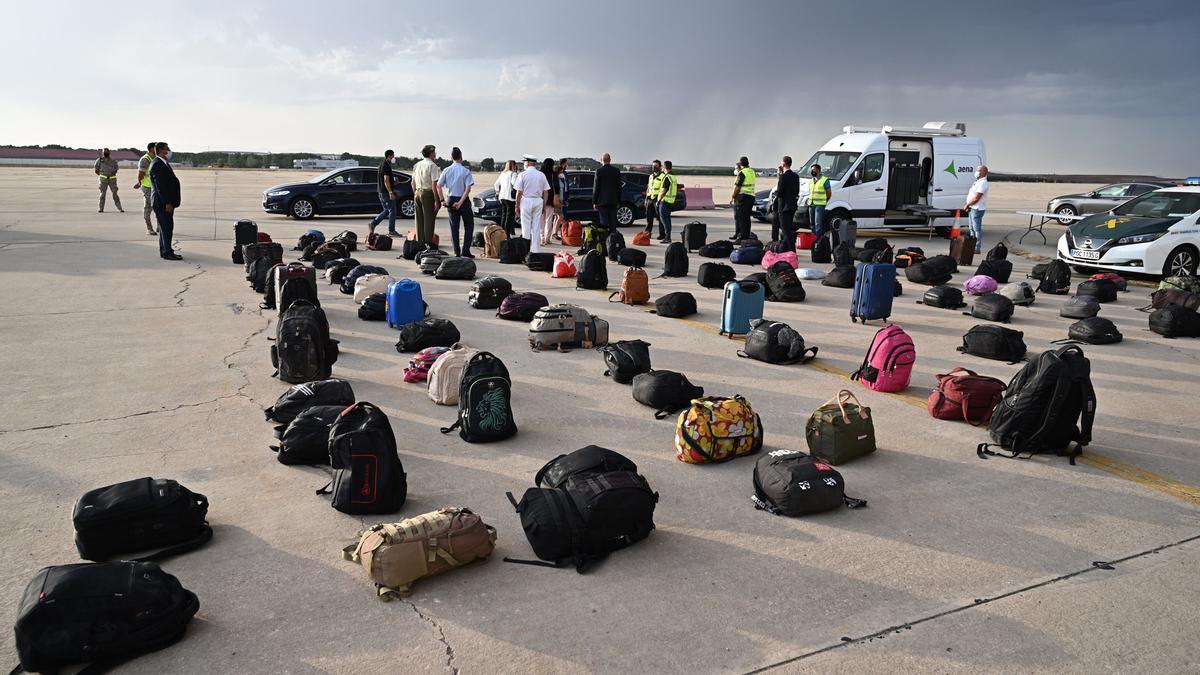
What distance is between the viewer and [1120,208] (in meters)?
16.6

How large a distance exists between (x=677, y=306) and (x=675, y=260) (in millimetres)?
3664

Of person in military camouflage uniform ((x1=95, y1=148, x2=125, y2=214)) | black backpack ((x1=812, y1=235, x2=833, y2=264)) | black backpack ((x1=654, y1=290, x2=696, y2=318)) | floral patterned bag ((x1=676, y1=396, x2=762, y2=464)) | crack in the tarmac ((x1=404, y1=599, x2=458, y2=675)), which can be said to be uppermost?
person in military camouflage uniform ((x1=95, y1=148, x2=125, y2=214))

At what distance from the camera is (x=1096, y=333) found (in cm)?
1009

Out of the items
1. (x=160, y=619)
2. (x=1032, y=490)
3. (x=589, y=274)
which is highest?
(x=589, y=274)

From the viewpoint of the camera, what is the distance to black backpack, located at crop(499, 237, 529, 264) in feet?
52.4

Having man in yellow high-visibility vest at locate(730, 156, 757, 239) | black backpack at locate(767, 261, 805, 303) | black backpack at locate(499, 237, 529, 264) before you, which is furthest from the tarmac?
man in yellow high-visibility vest at locate(730, 156, 757, 239)

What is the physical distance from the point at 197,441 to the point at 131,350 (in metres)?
3.32

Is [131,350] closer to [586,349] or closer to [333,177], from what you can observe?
[586,349]

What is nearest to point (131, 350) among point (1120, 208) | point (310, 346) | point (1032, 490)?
point (310, 346)

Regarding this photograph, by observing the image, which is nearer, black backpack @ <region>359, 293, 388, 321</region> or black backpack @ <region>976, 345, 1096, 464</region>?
black backpack @ <region>976, 345, 1096, 464</region>

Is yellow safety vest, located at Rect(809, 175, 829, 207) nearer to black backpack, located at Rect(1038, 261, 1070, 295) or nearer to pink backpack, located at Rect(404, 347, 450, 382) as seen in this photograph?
black backpack, located at Rect(1038, 261, 1070, 295)

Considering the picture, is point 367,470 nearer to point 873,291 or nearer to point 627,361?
point 627,361

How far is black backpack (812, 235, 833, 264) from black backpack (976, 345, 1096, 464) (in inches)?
436

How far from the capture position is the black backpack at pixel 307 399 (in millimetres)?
6453
